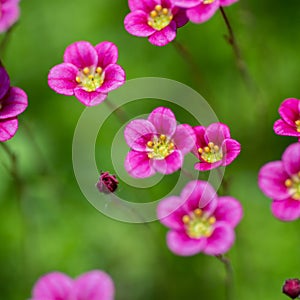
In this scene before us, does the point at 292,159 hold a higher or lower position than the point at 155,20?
lower

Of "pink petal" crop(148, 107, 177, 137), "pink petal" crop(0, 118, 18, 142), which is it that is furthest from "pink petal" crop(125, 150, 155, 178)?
"pink petal" crop(0, 118, 18, 142)

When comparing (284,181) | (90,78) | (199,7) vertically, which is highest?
(199,7)

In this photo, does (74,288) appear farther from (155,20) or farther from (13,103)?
(155,20)

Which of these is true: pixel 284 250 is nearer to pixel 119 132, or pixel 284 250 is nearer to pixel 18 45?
pixel 119 132

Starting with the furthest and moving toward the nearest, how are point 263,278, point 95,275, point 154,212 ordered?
point 263,278 < point 154,212 < point 95,275

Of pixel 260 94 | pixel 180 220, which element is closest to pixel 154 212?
pixel 180 220

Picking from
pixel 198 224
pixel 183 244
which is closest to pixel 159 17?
pixel 198 224

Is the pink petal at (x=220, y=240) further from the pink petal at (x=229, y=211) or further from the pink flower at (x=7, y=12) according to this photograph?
the pink flower at (x=7, y=12)
